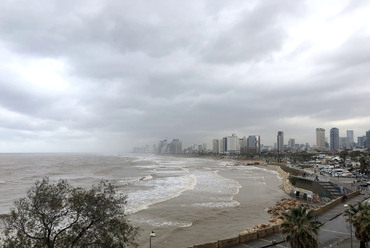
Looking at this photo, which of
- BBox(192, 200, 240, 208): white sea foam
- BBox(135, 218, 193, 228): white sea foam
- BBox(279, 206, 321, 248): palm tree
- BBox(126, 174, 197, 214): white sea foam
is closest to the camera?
BBox(279, 206, 321, 248): palm tree

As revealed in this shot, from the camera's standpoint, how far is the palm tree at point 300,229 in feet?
45.0

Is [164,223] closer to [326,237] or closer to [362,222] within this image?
[326,237]

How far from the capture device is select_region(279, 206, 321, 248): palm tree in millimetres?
13716

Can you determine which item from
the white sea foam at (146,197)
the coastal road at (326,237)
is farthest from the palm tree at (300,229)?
the white sea foam at (146,197)

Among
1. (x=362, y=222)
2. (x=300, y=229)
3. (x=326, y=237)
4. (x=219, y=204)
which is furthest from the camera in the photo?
(x=219, y=204)

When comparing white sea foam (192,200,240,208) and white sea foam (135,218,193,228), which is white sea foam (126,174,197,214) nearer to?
white sea foam (135,218,193,228)

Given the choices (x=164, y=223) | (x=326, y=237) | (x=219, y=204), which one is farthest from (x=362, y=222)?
(x=219, y=204)

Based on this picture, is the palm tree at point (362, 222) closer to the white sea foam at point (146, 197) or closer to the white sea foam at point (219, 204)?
the white sea foam at point (219, 204)

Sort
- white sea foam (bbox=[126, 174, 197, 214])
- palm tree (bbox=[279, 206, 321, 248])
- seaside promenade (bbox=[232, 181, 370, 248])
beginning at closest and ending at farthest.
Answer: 1. palm tree (bbox=[279, 206, 321, 248])
2. seaside promenade (bbox=[232, 181, 370, 248])
3. white sea foam (bbox=[126, 174, 197, 214])

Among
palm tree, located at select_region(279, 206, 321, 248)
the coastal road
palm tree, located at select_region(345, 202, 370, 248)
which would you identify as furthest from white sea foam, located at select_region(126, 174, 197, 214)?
palm tree, located at select_region(345, 202, 370, 248)

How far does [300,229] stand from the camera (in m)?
13.8

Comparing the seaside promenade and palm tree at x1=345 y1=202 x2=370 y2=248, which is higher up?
palm tree at x1=345 y1=202 x2=370 y2=248

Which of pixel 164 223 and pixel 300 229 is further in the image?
pixel 164 223

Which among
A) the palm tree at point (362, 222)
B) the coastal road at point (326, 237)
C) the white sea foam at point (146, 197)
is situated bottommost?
the white sea foam at point (146, 197)
